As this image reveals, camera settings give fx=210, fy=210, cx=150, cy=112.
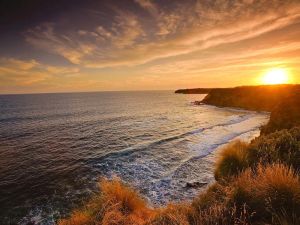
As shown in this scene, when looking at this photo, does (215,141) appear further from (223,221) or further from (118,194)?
(223,221)

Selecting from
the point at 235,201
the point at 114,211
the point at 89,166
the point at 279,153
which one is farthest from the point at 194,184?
the point at 235,201

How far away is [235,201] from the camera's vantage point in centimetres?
484

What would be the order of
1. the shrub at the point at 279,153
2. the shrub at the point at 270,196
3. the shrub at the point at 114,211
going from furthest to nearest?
the shrub at the point at 279,153
the shrub at the point at 114,211
the shrub at the point at 270,196

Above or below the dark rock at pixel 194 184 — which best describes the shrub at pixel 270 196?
above

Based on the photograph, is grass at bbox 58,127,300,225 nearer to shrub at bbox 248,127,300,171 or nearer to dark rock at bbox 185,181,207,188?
shrub at bbox 248,127,300,171

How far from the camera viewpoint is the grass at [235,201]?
430 centimetres

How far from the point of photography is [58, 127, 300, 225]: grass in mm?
4297

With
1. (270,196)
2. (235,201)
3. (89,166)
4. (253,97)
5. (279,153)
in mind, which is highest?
(270,196)

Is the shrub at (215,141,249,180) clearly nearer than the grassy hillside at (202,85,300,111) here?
Yes

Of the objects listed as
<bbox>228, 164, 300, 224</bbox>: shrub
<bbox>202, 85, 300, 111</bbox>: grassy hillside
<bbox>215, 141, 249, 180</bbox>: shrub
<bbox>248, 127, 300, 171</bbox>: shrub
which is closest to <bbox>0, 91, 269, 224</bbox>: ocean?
<bbox>215, 141, 249, 180</bbox>: shrub

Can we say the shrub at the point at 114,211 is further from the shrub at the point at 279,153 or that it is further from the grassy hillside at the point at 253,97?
the grassy hillside at the point at 253,97

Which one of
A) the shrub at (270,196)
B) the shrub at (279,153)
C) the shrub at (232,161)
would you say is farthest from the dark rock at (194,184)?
the shrub at (270,196)

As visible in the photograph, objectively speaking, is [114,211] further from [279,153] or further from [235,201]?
[279,153]

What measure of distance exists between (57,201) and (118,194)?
6.28 metres
